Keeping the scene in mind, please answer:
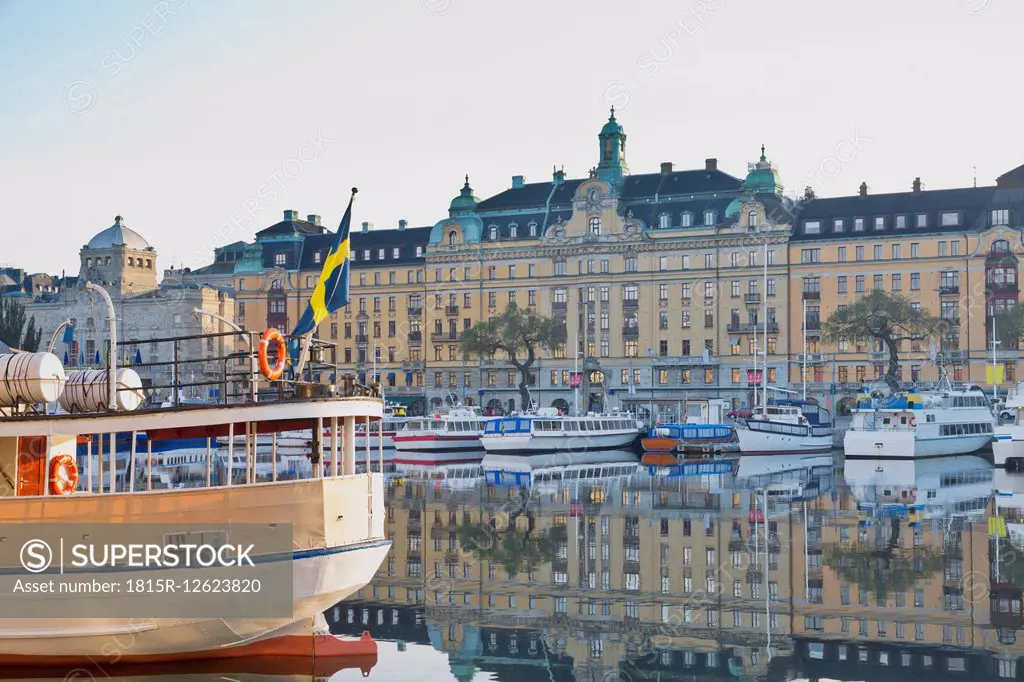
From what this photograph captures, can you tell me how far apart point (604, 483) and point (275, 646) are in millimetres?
41030

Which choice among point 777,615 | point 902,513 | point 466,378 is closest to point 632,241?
point 466,378

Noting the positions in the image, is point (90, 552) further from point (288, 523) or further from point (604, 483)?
point (604, 483)

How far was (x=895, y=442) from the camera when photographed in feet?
280

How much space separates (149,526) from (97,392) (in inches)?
130

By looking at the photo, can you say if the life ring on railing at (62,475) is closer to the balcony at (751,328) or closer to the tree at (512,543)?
the tree at (512,543)

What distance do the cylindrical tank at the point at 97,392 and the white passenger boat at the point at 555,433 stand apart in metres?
67.9

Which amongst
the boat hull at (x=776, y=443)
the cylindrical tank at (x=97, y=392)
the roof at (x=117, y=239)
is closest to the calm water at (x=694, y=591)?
the cylindrical tank at (x=97, y=392)

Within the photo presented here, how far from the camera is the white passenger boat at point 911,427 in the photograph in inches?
3369

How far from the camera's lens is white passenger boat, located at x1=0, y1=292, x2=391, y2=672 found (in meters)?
22.8

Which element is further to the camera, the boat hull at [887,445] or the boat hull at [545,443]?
the boat hull at [545,443]

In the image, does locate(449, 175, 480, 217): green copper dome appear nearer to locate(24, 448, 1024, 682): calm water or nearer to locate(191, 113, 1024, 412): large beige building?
locate(191, 113, 1024, 412): large beige building

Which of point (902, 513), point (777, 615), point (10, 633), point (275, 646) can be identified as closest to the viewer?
point (10, 633)

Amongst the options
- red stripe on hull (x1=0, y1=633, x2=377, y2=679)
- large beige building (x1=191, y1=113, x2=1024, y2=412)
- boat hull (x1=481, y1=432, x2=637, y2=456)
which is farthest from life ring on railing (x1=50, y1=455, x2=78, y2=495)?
large beige building (x1=191, y1=113, x2=1024, y2=412)

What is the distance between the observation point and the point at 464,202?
143125mm
